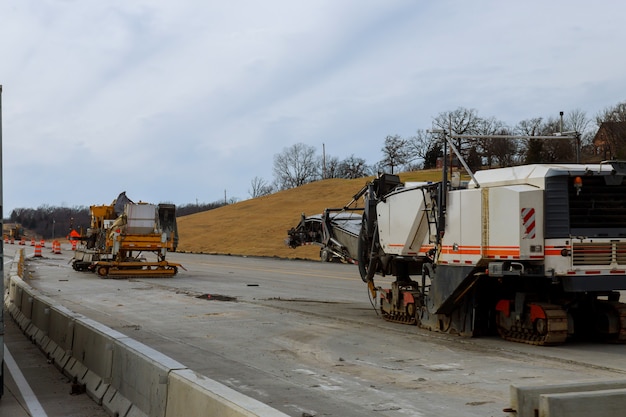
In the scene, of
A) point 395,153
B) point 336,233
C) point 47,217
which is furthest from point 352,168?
point 336,233

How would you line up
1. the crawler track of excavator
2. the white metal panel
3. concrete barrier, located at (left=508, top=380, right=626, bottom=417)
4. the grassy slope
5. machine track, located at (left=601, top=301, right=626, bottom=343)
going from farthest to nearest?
the grassy slope, the crawler track of excavator, the white metal panel, machine track, located at (left=601, top=301, right=626, bottom=343), concrete barrier, located at (left=508, top=380, right=626, bottom=417)

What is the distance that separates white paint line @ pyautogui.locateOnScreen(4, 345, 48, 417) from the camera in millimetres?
7918

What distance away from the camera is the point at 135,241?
1170 inches

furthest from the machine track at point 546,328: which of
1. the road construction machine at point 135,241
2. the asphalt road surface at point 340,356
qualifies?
the road construction machine at point 135,241

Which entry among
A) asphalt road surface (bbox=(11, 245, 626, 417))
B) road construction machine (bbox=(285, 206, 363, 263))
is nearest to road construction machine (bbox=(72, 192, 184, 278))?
asphalt road surface (bbox=(11, 245, 626, 417))

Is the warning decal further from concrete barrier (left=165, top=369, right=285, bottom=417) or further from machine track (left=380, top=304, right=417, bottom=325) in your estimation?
concrete barrier (left=165, top=369, right=285, bottom=417)

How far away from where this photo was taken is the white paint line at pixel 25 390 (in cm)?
792

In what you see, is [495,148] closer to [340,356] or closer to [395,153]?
[340,356]

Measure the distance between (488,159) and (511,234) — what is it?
343 cm

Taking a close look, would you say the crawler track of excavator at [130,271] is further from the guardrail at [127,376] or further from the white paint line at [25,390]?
the white paint line at [25,390]

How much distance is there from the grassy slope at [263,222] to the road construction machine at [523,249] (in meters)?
38.3

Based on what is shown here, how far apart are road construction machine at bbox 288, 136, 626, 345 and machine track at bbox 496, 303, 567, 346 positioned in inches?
0.6

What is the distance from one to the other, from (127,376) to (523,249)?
6302 millimetres

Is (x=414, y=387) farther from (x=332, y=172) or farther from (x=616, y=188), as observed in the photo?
(x=332, y=172)
